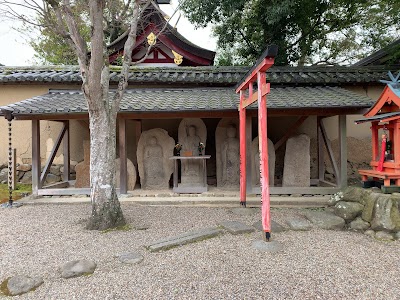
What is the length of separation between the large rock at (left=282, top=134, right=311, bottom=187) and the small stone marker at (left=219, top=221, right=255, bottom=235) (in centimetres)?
305

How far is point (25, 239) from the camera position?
160 inches

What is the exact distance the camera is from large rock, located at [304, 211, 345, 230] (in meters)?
4.52

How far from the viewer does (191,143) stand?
7.57 metres

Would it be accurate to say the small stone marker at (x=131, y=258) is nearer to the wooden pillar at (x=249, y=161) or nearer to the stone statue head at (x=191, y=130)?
the wooden pillar at (x=249, y=161)

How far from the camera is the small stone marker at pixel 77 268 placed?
9.65 feet

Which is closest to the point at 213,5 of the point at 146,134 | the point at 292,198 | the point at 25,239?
the point at 146,134

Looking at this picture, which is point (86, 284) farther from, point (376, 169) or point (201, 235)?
point (376, 169)

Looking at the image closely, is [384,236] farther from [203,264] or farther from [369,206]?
[203,264]

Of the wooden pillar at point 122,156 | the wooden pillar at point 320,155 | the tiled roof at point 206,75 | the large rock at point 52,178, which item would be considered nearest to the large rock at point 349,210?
the wooden pillar at point 320,155

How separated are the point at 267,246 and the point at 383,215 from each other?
2040 millimetres

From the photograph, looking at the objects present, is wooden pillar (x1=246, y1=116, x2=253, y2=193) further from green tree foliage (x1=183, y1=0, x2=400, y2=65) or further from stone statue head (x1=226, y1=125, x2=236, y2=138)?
green tree foliage (x1=183, y1=0, x2=400, y2=65)

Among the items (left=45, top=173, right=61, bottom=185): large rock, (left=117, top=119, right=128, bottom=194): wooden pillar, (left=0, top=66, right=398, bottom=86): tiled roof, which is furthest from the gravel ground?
(left=0, top=66, right=398, bottom=86): tiled roof

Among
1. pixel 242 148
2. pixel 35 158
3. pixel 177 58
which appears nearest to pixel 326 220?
pixel 242 148

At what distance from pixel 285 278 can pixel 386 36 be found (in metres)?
11.5
